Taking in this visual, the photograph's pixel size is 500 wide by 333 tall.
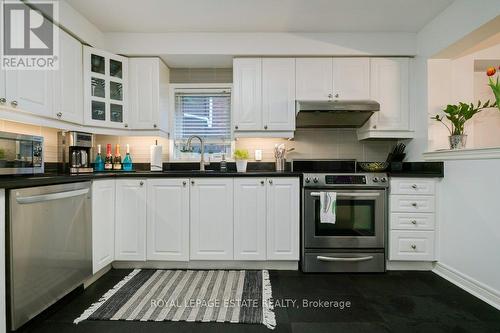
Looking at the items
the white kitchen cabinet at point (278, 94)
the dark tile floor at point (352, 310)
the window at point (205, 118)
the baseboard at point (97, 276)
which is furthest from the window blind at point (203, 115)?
the dark tile floor at point (352, 310)

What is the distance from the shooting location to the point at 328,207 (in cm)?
242

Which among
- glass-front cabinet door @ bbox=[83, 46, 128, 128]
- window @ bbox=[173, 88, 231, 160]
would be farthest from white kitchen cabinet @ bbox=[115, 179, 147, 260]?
window @ bbox=[173, 88, 231, 160]

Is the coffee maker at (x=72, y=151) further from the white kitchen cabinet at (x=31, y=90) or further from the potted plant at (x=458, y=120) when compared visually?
the potted plant at (x=458, y=120)

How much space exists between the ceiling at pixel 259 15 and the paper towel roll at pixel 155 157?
130 centimetres

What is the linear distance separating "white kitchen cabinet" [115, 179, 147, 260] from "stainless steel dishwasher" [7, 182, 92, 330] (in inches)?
14.8

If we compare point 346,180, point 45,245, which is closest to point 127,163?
point 45,245

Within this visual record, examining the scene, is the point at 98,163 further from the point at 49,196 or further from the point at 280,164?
the point at 280,164

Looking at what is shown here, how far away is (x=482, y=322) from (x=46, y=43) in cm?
393

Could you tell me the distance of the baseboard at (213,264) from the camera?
8.41 ft

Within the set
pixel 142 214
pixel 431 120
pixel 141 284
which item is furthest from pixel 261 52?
pixel 141 284

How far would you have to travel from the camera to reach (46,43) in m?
2.18

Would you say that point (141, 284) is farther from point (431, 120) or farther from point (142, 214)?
point (431, 120)

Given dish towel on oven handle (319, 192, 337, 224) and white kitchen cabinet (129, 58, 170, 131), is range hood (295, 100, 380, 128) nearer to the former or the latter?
dish towel on oven handle (319, 192, 337, 224)

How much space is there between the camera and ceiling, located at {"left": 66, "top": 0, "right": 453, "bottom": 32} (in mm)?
2342
